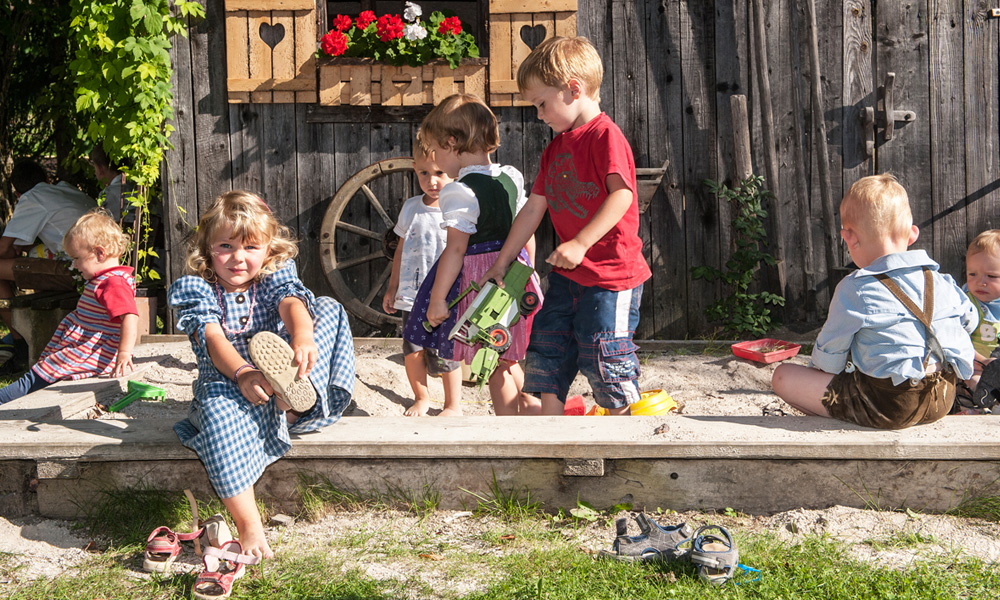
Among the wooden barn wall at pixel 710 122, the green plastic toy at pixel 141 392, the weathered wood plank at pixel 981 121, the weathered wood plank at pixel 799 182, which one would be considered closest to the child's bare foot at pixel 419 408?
the green plastic toy at pixel 141 392

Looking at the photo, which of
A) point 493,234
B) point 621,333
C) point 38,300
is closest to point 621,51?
point 493,234

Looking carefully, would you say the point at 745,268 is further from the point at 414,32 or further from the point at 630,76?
the point at 414,32

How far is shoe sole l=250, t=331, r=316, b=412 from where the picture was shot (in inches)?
90.0

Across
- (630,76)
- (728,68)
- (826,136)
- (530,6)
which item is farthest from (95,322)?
(826,136)

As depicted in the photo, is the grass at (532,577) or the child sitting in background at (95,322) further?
the child sitting in background at (95,322)

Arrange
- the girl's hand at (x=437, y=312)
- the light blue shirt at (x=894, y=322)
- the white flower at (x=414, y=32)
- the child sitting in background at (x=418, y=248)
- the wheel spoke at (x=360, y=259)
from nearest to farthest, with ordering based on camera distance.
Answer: the light blue shirt at (x=894, y=322), the girl's hand at (x=437, y=312), the child sitting in background at (x=418, y=248), the white flower at (x=414, y=32), the wheel spoke at (x=360, y=259)

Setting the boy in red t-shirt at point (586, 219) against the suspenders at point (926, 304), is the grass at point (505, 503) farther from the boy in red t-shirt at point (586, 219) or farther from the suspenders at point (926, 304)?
the suspenders at point (926, 304)

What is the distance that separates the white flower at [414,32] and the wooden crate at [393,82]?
18 centimetres

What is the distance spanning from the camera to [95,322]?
3816mm

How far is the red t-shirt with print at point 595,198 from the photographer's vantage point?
2908 mm

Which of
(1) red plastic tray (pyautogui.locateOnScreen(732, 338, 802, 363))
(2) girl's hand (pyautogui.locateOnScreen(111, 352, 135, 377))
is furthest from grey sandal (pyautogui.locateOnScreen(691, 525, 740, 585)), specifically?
(2) girl's hand (pyautogui.locateOnScreen(111, 352, 135, 377))

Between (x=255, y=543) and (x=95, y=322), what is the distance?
1947 mm

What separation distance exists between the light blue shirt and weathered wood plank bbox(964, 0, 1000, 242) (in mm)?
2971

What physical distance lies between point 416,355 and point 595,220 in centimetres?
123
